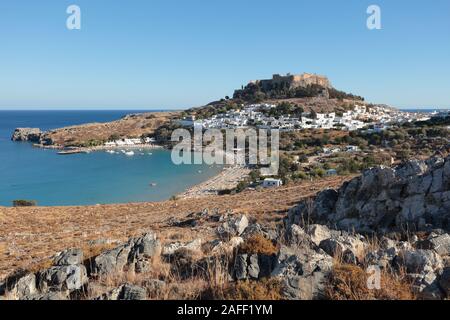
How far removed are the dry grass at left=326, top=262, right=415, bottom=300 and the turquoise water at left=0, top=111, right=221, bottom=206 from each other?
3952cm

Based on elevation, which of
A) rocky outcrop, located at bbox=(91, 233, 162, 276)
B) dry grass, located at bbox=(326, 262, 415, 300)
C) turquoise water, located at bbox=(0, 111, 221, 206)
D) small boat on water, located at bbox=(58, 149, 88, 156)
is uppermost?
dry grass, located at bbox=(326, 262, 415, 300)

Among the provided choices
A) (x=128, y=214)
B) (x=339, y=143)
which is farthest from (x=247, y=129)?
(x=128, y=214)

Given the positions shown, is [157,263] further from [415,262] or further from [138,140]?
[138,140]

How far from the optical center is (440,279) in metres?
4.45

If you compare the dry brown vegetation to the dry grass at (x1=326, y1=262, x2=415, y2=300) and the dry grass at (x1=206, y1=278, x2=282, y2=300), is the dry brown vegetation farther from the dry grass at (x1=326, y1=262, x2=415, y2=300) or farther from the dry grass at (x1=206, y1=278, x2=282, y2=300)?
the dry grass at (x1=326, y1=262, x2=415, y2=300)

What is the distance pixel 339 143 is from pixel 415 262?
61.4m

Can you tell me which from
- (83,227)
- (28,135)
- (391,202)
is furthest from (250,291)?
(28,135)

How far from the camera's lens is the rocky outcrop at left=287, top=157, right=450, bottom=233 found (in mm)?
8742

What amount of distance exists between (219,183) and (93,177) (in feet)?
77.5

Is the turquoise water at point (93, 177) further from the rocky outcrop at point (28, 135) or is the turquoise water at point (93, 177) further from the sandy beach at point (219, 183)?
the rocky outcrop at point (28, 135)

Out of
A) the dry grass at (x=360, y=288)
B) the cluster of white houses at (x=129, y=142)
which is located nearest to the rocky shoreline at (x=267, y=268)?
the dry grass at (x=360, y=288)

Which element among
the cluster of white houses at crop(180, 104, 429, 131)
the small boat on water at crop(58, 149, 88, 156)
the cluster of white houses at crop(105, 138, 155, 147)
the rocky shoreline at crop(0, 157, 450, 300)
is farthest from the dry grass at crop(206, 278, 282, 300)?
the cluster of white houses at crop(105, 138, 155, 147)

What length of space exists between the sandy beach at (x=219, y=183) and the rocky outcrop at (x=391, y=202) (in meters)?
27.4

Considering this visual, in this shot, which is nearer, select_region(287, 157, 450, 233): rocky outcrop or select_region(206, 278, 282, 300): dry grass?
select_region(206, 278, 282, 300): dry grass
